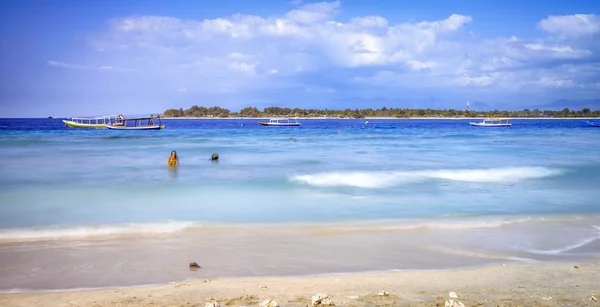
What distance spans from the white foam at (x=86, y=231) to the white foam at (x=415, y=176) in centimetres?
691

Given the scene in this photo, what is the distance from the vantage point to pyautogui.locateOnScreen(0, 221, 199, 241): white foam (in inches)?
326

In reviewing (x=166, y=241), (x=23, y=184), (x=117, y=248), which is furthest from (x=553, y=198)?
(x=23, y=184)

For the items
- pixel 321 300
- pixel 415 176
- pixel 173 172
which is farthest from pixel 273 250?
pixel 173 172

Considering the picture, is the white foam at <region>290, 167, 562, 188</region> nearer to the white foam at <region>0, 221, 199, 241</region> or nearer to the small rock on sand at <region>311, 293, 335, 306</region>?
the white foam at <region>0, 221, 199, 241</region>

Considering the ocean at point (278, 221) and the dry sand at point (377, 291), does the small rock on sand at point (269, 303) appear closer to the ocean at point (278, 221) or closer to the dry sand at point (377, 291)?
the dry sand at point (377, 291)

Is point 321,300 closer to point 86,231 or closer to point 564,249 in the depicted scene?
point 564,249

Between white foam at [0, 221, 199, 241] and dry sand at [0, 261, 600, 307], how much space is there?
3181 millimetres

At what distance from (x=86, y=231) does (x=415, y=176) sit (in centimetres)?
1187

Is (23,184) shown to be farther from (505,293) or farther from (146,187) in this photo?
(505,293)

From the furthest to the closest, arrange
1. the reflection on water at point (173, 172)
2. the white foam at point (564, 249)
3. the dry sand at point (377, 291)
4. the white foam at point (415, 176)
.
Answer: the reflection on water at point (173, 172) → the white foam at point (415, 176) → the white foam at point (564, 249) → the dry sand at point (377, 291)

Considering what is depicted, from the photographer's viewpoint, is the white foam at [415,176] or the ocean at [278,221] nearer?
the ocean at [278,221]

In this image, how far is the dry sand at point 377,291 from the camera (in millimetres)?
4824

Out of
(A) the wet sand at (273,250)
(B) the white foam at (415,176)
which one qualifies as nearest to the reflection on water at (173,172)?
(B) the white foam at (415,176)

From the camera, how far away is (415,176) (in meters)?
17.2
